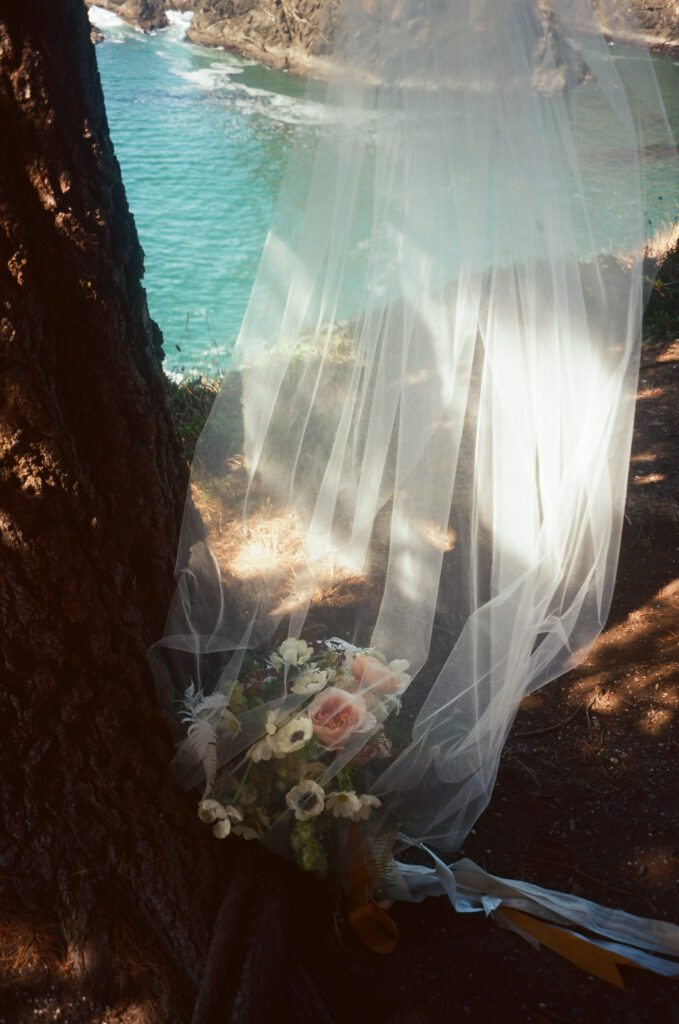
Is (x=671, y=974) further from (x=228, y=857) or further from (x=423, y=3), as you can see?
(x=423, y=3)

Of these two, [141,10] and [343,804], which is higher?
[141,10]

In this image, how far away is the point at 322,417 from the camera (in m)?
1.67

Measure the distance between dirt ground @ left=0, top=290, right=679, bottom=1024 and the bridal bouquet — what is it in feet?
0.84

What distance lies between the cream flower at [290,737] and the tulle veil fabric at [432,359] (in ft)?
0.24

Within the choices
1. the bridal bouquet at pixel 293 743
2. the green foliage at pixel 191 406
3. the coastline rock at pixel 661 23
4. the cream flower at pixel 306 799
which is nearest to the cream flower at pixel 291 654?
the bridal bouquet at pixel 293 743

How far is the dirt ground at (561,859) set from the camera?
4.87ft

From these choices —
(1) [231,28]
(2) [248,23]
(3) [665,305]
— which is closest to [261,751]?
(3) [665,305]

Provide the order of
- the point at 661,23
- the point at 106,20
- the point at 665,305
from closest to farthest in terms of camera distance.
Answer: the point at 665,305, the point at 661,23, the point at 106,20

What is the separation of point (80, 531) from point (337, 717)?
675mm

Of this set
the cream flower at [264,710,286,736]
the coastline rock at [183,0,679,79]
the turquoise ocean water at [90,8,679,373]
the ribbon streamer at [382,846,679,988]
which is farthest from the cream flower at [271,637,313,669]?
the coastline rock at [183,0,679,79]

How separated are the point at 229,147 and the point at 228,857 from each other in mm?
17298

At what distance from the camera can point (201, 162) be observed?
16.7 metres

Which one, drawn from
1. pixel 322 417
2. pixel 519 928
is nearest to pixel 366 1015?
pixel 519 928

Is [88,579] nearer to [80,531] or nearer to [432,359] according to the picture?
[80,531]
